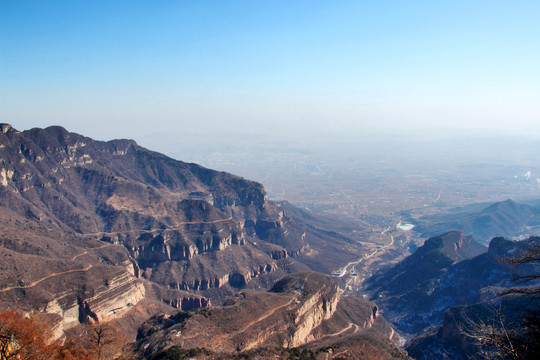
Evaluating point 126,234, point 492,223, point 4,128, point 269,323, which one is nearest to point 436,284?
point 269,323

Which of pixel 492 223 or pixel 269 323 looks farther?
pixel 492 223

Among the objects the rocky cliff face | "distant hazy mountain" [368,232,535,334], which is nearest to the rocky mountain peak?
the rocky cliff face

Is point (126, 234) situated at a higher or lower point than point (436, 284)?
higher

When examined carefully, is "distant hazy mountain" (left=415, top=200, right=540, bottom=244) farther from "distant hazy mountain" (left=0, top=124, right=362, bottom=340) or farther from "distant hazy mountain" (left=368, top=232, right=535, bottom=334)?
"distant hazy mountain" (left=368, top=232, right=535, bottom=334)

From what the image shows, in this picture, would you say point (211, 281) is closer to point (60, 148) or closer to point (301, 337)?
point (301, 337)

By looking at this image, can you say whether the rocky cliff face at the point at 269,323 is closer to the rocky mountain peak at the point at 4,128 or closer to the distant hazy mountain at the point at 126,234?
the distant hazy mountain at the point at 126,234

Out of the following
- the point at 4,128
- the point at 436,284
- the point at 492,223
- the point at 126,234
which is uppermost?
the point at 4,128

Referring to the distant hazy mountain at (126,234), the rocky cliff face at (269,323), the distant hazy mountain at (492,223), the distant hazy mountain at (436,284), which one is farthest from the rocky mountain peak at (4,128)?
the distant hazy mountain at (492,223)

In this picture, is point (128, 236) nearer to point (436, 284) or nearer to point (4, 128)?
point (4, 128)
